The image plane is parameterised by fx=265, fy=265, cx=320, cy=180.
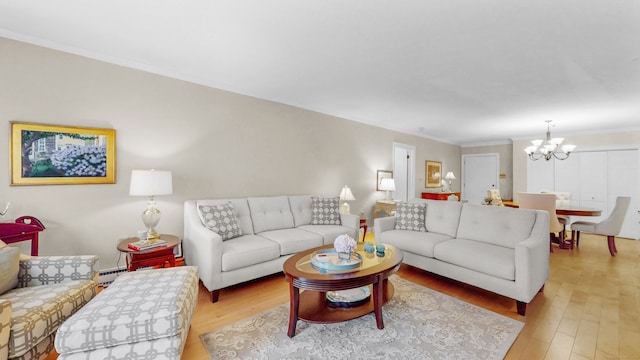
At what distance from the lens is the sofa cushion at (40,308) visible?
4.33 feet

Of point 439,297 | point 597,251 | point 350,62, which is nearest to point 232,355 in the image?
point 439,297

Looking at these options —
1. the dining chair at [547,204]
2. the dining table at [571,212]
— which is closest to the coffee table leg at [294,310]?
the dining chair at [547,204]

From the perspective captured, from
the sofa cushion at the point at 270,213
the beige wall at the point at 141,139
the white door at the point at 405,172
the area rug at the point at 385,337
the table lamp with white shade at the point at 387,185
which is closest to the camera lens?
the area rug at the point at 385,337

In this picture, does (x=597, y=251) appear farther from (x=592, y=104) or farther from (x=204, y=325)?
(x=204, y=325)

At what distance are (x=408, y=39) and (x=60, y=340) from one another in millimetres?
3040

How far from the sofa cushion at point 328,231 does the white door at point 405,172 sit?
314 cm

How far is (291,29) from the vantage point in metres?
2.15

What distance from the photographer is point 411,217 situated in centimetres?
350

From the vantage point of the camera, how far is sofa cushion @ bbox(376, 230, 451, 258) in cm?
294

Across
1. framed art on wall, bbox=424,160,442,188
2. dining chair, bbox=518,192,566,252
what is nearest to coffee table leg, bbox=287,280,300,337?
dining chair, bbox=518,192,566,252

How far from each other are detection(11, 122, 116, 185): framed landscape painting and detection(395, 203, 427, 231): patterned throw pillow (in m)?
3.36

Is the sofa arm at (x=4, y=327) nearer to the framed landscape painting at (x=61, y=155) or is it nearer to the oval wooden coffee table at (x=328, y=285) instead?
the oval wooden coffee table at (x=328, y=285)

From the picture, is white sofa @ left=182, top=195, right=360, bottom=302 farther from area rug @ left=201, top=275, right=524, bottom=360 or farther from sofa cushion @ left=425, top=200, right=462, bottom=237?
sofa cushion @ left=425, top=200, right=462, bottom=237

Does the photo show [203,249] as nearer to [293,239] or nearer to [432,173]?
[293,239]
